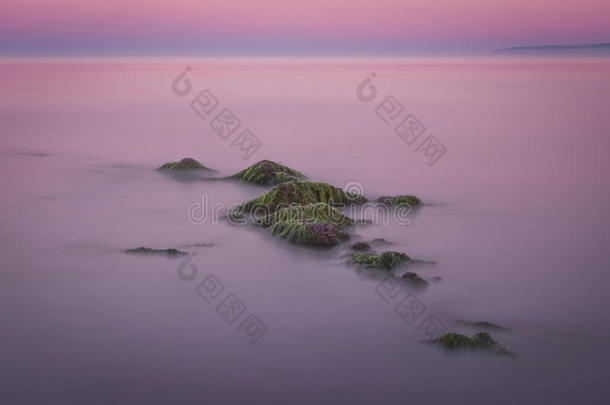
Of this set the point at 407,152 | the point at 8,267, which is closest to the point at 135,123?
the point at 407,152

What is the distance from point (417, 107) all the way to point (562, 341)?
26.0 metres

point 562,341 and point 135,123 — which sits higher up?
point 135,123

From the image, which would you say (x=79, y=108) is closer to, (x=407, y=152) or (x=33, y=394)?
(x=407, y=152)

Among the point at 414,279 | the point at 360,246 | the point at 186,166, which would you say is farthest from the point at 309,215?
the point at 186,166

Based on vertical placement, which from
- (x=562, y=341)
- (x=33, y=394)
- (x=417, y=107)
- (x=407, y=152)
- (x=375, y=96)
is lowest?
(x=33, y=394)

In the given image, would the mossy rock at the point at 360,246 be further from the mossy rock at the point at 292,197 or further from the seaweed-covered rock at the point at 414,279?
the mossy rock at the point at 292,197

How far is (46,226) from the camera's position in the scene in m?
10.3

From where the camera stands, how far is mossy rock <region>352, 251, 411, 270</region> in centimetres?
782

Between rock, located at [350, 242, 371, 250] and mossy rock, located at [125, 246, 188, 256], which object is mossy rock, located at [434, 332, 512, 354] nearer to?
rock, located at [350, 242, 371, 250]

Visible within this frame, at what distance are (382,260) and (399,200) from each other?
3241 millimetres

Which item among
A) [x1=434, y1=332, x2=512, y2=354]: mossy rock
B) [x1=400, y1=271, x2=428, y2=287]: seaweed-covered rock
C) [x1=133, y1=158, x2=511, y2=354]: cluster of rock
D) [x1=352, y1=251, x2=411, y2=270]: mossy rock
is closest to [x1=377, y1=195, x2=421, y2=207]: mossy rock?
[x1=133, y1=158, x2=511, y2=354]: cluster of rock

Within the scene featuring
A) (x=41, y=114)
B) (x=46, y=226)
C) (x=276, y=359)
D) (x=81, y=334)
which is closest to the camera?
(x=276, y=359)

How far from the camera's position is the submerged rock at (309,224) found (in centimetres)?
860

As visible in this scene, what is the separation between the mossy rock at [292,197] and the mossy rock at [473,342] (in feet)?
13.4
